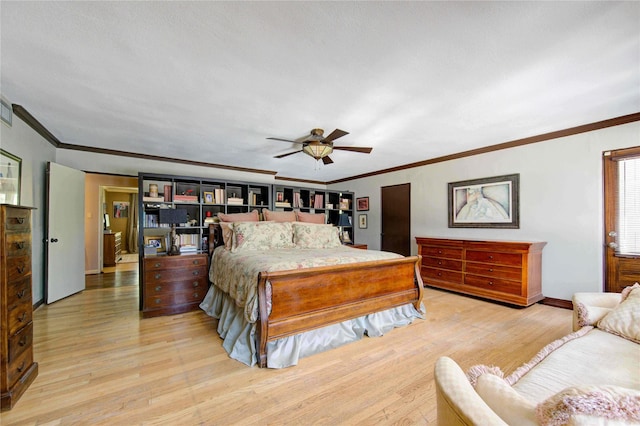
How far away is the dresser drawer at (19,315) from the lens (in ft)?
5.86

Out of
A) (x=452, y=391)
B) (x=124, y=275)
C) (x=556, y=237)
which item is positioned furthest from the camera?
(x=124, y=275)

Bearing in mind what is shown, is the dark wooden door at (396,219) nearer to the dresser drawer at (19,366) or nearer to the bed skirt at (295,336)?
the bed skirt at (295,336)

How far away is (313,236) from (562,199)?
3.51m

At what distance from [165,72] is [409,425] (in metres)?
3.06

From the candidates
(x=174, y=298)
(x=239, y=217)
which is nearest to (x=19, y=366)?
(x=174, y=298)

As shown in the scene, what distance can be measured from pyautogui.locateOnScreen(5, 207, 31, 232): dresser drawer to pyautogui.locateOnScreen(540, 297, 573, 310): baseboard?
5.80 meters

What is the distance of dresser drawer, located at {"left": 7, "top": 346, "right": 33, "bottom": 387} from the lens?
174 centimetres

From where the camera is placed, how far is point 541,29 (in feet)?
5.54

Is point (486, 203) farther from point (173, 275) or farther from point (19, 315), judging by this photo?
point (19, 315)

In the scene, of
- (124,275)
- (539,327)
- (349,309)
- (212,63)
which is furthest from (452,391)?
(124,275)

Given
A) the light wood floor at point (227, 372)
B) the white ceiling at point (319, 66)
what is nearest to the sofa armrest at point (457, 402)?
the light wood floor at point (227, 372)

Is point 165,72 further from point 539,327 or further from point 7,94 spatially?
point 539,327

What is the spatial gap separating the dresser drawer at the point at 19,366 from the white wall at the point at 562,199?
5516mm

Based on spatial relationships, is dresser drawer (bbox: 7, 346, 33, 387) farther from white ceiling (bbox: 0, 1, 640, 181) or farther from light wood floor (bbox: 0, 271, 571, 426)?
white ceiling (bbox: 0, 1, 640, 181)
